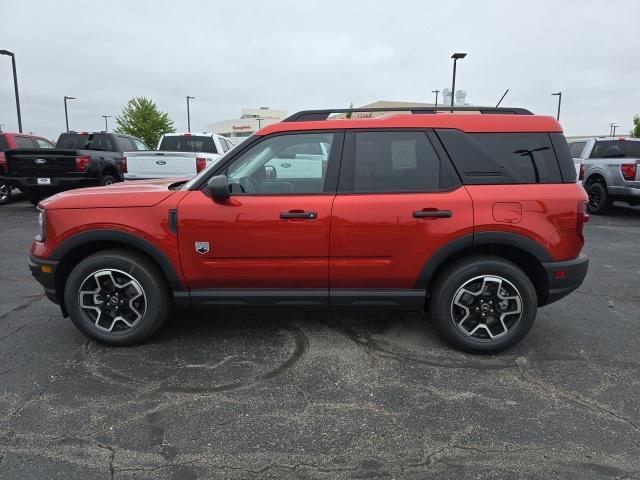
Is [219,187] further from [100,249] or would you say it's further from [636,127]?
[636,127]

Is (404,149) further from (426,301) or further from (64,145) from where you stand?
(64,145)

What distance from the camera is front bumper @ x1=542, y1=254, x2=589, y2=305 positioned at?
360 cm

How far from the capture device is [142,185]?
4188mm

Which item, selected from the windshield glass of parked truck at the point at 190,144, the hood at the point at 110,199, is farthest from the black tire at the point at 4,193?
the hood at the point at 110,199

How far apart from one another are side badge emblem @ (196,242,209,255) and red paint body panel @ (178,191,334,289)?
23 millimetres

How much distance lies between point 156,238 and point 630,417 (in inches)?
130

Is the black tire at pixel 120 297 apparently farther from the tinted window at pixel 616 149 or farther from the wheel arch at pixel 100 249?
the tinted window at pixel 616 149

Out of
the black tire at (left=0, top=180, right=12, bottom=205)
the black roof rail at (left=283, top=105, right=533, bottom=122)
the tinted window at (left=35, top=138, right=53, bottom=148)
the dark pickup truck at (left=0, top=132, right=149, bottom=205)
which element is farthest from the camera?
the tinted window at (left=35, top=138, right=53, bottom=148)

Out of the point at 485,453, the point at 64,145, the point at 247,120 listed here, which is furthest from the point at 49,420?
the point at 247,120

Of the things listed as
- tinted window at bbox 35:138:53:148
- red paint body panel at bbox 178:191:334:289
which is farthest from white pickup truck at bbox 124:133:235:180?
red paint body panel at bbox 178:191:334:289

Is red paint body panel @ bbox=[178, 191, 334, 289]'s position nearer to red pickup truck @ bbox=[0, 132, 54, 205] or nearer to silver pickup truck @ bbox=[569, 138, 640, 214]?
silver pickup truck @ bbox=[569, 138, 640, 214]

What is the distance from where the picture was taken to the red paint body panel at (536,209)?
352cm

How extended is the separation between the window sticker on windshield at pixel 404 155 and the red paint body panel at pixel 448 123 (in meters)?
0.14

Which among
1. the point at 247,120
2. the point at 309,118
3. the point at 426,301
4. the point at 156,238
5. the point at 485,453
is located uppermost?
the point at 247,120
